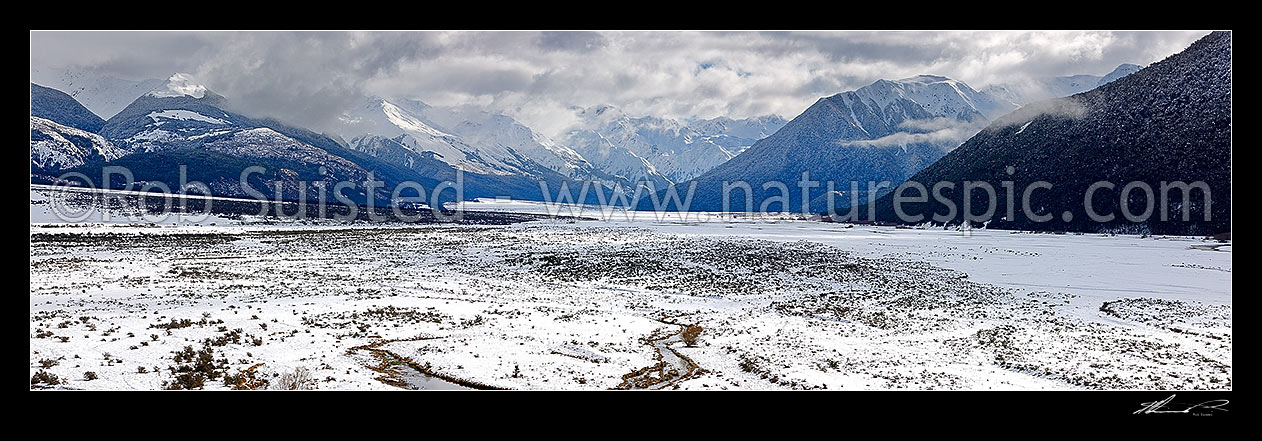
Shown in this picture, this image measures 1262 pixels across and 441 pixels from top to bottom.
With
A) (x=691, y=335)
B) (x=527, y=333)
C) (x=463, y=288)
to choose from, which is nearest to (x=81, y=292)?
(x=463, y=288)

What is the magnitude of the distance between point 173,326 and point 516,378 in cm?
967

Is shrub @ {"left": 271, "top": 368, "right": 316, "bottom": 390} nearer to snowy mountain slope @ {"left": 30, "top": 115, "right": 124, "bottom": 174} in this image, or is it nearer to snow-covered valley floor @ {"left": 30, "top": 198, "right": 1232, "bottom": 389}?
snow-covered valley floor @ {"left": 30, "top": 198, "right": 1232, "bottom": 389}

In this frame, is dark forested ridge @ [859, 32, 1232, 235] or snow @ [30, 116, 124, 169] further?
snow @ [30, 116, 124, 169]

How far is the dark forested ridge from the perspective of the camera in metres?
69.6

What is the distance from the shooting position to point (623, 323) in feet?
64.2

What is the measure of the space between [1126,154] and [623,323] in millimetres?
86874

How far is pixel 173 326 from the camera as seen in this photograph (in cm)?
1675

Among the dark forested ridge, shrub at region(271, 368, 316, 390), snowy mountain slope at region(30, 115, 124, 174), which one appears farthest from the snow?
the dark forested ridge
